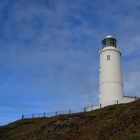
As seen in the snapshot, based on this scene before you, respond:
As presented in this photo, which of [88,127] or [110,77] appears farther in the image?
[110,77]

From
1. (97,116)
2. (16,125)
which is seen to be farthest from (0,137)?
(97,116)

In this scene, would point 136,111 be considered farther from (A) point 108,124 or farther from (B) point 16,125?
(B) point 16,125

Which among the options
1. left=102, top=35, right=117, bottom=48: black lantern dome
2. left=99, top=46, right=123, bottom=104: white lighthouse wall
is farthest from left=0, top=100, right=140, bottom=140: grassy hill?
left=102, top=35, right=117, bottom=48: black lantern dome

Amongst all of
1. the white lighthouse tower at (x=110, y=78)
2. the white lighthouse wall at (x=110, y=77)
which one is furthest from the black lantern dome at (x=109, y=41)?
the white lighthouse wall at (x=110, y=77)

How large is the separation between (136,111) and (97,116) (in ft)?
22.3

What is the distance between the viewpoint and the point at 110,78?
6738 centimetres

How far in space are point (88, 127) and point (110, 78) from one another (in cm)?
1974

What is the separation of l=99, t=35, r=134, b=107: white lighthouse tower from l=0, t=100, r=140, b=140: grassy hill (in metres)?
8.79

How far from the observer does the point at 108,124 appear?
156 feet

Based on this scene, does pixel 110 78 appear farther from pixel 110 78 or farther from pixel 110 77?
pixel 110 77

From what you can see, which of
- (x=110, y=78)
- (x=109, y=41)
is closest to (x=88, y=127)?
(x=110, y=78)

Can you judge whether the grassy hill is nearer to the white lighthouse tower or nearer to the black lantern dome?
the white lighthouse tower

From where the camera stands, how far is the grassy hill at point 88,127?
44.5 metres

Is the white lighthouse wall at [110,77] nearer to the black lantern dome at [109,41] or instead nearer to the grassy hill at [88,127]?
the black lantern dome at [109,41]
